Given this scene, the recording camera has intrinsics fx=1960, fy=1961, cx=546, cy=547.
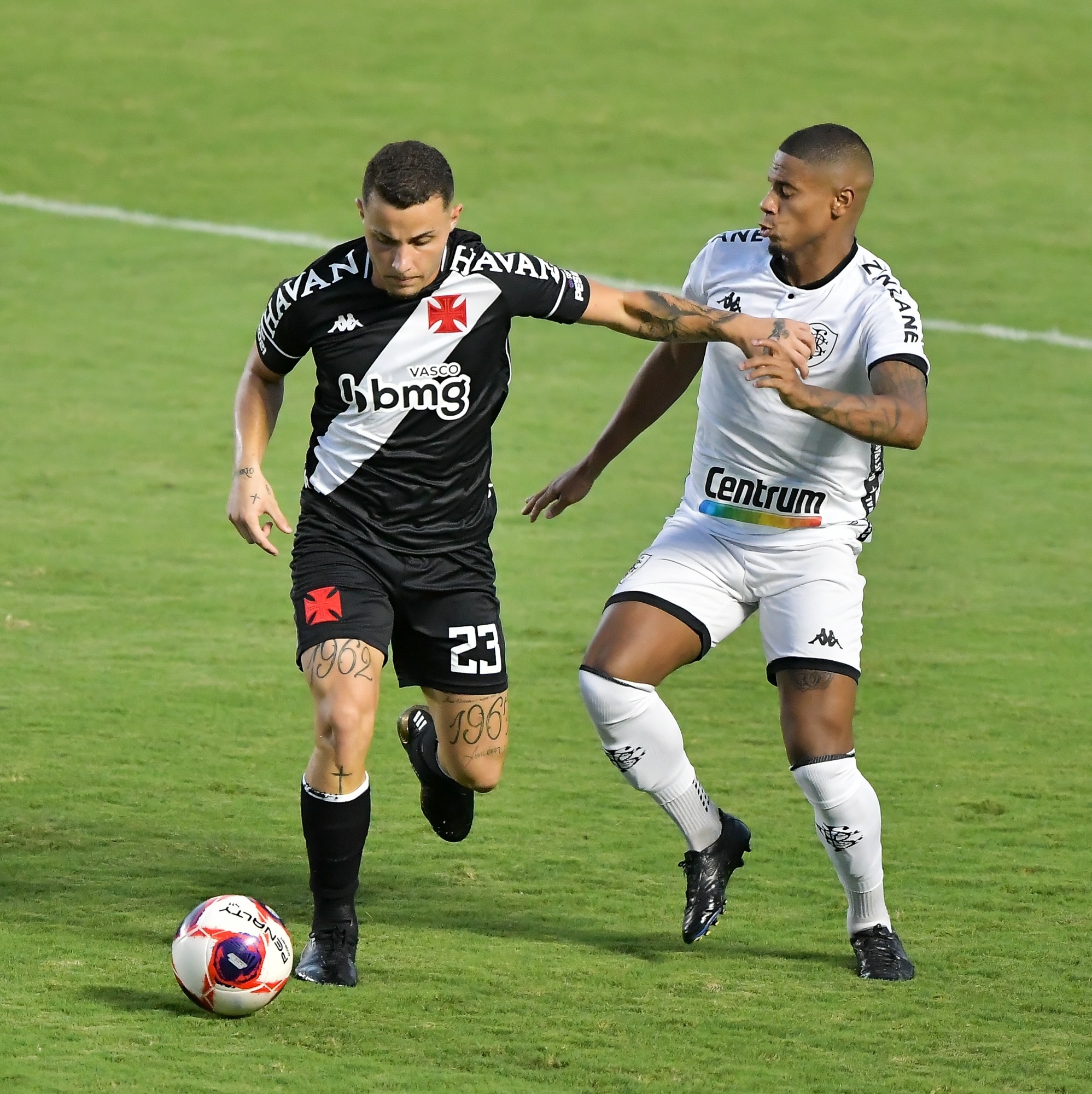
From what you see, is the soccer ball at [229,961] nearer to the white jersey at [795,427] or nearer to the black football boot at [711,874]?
the black football boot at [711,874]

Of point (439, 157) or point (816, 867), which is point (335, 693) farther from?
point (816, 867)

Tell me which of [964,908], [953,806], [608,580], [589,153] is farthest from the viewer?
[589,153]

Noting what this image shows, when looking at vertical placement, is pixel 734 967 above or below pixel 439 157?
below

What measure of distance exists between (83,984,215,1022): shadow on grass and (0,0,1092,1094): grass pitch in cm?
2

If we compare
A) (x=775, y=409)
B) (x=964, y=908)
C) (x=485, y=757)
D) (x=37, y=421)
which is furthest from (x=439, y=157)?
(x=37, y=421)

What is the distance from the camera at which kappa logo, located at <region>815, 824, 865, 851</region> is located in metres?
5.77

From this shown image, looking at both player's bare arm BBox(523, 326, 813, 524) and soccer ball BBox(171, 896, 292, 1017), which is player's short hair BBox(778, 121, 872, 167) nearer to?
player's bare arm BBox(523, 326, 813, 524)

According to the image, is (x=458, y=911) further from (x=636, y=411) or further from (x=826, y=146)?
(x=826, y=146)

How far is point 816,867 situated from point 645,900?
2.28 ft

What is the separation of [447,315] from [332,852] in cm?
161

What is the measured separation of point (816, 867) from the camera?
263 inches

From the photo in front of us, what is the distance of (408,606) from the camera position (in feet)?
19.5

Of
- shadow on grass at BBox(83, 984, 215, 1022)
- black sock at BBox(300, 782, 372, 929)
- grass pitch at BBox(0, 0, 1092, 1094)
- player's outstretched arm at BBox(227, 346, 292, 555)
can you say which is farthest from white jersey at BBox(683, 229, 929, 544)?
shadow on grass at BBox(83, 984, 215, 1022)

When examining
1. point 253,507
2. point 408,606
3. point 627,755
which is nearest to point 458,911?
point 627,755
